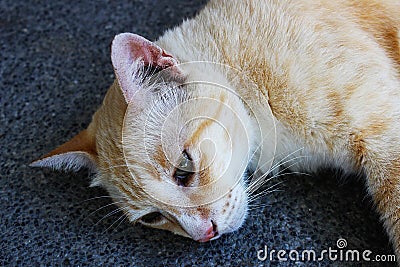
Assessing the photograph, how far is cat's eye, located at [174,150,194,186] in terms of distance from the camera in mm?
1259

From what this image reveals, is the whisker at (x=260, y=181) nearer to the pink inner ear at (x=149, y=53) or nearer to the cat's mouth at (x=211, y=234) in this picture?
the cat's mouth at (x=211, y=234)

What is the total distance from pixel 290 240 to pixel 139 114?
0.50 meters

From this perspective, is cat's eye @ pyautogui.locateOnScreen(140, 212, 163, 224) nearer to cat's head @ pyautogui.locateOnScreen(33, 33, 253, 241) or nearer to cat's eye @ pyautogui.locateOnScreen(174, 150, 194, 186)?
cat's head @ pyautogui.locateOnScreen(33, 33, 253, 241)

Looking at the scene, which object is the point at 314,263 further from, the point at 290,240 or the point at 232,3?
the point at 232,3

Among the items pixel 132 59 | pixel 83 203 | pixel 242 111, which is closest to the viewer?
pixel 132 59

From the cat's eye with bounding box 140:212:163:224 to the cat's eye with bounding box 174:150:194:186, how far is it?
5.7 inches

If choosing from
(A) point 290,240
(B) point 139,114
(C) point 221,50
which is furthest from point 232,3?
(A) point 290,240

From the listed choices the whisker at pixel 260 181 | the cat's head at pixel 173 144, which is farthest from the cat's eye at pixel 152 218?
the whisker at pixel 260 181

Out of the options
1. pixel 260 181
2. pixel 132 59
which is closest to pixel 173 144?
pixel 132 59

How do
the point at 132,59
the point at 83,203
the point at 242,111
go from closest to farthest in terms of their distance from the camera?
1. the point at 132,59
2. the point at 242,111
3. the point at 83,203

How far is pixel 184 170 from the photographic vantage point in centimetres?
126

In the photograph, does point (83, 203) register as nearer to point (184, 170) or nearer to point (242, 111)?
point (184, 170)

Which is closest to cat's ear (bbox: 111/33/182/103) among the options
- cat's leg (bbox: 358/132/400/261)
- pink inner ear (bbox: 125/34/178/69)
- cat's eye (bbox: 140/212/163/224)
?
pink inner ear (bbox: 125/34/178/69)

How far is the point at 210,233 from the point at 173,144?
9.0 inches
